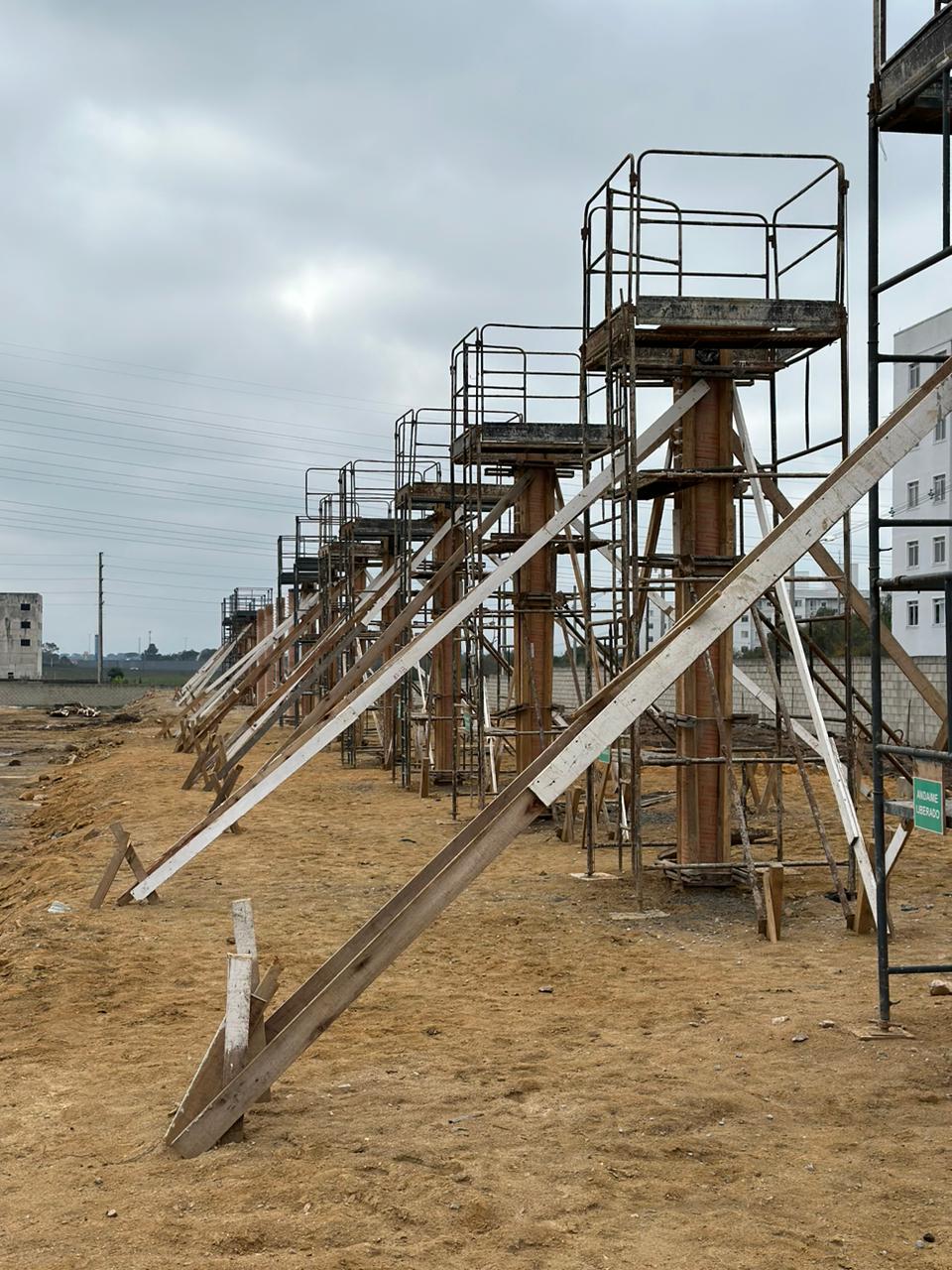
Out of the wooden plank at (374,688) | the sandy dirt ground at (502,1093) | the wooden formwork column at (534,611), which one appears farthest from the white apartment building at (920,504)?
the sandy dirt ground at (502,1093)

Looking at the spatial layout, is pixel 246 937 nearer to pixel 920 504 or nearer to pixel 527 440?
pixel 527 440

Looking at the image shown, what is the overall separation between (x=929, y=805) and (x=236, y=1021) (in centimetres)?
341

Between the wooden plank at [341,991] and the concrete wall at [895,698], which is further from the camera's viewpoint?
the concrete wall at [895,698]

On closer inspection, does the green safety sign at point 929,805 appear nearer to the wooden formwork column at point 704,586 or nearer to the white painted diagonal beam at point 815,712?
the white painted diagonal beam at point 815,712

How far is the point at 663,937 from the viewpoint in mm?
9516

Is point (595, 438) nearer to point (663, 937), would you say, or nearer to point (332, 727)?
point (332, 727)

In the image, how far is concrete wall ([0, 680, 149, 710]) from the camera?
62.5 metres

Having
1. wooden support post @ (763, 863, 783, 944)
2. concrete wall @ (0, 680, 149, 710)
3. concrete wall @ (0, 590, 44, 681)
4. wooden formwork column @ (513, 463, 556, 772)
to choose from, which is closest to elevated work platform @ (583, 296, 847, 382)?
wooden support post @ (763, 863, 783, 944)

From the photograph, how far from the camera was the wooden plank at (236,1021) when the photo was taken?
5141 mm

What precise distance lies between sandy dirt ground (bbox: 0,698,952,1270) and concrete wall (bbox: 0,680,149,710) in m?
53.8

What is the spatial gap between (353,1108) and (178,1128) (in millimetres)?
797

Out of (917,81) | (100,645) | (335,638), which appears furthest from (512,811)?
(100,645)

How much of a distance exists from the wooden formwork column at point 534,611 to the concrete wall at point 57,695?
48.4 meters

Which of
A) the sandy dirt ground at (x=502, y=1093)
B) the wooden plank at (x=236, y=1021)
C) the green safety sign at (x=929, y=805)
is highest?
the green safety sign at (x=929, y=805)
